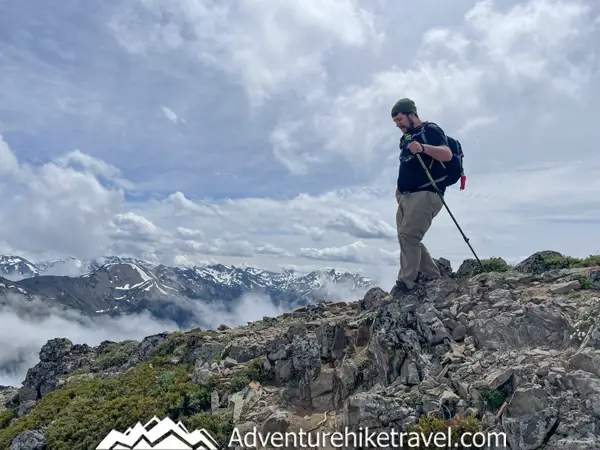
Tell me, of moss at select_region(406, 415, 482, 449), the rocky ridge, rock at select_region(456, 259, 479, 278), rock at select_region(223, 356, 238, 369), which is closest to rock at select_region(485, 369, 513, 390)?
the rocky ridge

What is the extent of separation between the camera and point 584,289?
12547mm

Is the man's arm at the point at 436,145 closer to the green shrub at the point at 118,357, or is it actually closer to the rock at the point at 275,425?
the rock at the point at 275,425

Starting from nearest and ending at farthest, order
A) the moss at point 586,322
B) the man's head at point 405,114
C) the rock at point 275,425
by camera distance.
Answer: the moss at point 586,322
the rock at point 275,425
the man's head at point 405,114

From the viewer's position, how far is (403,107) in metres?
13.6

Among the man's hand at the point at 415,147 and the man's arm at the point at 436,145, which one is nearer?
the man's hand at the point at 415,147

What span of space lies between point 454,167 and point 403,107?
2.47 metres

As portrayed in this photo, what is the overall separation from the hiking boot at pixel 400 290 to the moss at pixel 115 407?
268 inches

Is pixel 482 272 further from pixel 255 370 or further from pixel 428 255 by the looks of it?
pixel 255 370

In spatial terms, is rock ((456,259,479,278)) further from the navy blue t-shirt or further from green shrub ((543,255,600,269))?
the navy blue t-shirt

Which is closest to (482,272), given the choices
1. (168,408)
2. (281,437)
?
(281,437)

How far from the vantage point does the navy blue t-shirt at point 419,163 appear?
13.5 metres

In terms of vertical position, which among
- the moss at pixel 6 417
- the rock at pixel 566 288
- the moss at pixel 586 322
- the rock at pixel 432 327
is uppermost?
the rock at pixel 566 288

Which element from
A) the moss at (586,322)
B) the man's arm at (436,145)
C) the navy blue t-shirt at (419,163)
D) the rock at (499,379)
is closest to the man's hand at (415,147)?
the man's arm at (436,145)

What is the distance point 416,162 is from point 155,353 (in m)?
15.2
